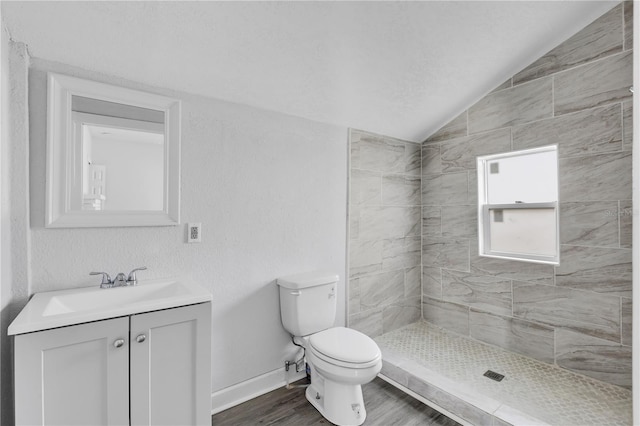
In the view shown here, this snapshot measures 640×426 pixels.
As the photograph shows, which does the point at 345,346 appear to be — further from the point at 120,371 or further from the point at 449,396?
the point at 120,371

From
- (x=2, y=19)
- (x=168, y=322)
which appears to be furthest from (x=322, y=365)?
(x=2, y=19)

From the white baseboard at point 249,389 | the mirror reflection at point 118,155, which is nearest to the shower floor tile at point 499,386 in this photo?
the white baseboard at point 249,389

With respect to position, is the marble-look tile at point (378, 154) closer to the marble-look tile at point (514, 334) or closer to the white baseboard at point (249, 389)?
the marble-look tile at point (514, 334)

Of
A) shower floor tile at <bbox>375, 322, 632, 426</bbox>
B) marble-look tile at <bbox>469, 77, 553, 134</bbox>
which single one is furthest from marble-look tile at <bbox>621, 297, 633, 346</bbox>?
marble-look tile at <bbox>469, 77, 553, 134</bbox>

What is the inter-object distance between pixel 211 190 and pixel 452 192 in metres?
2.12

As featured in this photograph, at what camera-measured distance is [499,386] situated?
2143 millimetres

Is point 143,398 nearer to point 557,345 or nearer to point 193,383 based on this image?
point 193,383

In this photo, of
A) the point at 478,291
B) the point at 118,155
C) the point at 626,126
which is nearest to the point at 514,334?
the point at 478,291

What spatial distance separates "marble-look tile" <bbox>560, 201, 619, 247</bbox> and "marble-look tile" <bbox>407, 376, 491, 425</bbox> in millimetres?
1335

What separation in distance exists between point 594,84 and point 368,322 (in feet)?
7.81

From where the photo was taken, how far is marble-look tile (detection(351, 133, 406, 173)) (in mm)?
2764

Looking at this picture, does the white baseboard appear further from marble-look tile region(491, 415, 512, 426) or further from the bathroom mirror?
marble-look tile region(491, 415, 512, 426)

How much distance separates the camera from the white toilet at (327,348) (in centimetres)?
180

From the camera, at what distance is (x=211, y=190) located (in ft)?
6.60
